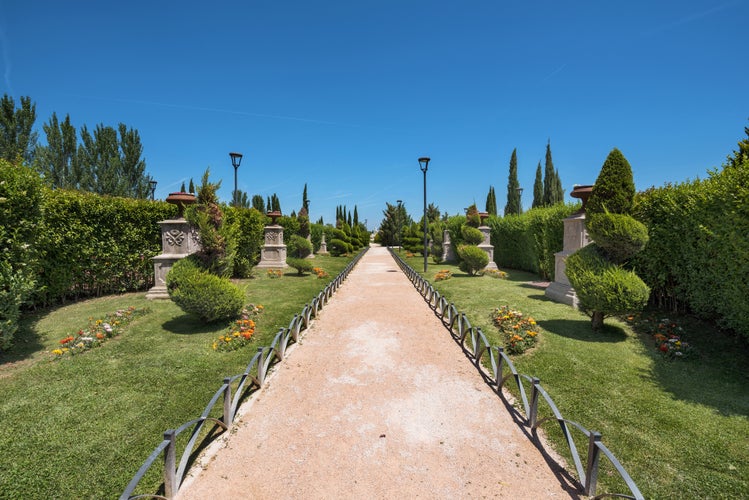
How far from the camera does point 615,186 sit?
7207 millimetres

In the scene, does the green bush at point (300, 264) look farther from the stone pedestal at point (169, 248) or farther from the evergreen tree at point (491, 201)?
the evergreen tree at point (491, 201)

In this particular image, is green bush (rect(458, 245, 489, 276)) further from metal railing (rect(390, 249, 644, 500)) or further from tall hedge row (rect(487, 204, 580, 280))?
metal railing (rect(390, 249, 644, 500))

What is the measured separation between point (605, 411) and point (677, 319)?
507cm

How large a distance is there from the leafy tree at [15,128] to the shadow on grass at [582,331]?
34359mm

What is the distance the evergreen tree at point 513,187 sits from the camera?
155ft

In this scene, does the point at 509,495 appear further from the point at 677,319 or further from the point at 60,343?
the point at 60,343

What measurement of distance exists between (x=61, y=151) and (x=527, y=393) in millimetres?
Answer: 42004

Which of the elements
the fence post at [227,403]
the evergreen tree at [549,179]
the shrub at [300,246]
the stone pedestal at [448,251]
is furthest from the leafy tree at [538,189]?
the fence post at [227,403]

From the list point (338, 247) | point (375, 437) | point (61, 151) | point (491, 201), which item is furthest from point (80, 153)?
point (491, 201)

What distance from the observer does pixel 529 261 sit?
1712cm

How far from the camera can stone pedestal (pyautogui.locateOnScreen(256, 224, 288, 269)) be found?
1908cm

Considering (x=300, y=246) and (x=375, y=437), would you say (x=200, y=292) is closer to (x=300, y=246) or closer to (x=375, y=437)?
(x=375, y=437)

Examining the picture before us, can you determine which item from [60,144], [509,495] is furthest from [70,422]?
[60,144]

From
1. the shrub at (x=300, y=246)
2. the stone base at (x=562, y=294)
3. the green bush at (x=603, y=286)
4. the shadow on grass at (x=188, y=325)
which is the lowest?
the shadow on grass at (x=188, y=325)
